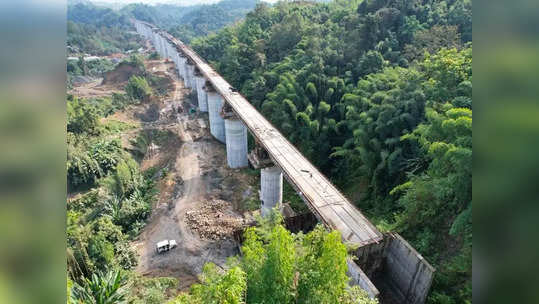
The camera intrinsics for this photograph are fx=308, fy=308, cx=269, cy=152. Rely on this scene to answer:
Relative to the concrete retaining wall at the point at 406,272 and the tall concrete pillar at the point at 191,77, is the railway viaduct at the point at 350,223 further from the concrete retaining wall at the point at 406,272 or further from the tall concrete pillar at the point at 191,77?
the tall concrete pillar at the point at 191,77

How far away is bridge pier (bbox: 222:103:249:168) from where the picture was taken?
36.2 meters

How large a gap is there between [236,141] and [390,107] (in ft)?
→ 59.5

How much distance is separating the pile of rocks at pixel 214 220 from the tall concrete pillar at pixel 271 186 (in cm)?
307

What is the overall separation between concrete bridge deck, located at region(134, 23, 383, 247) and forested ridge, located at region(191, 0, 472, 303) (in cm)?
343

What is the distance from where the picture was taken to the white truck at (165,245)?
25.1 m

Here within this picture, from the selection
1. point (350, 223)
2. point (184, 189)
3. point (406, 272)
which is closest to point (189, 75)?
point (184, 189)

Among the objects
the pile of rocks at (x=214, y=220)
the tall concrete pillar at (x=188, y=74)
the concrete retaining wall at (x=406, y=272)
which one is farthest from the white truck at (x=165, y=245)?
the tall concrete pillar at (x=188, y=74)

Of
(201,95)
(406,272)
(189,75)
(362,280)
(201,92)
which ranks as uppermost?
(189,75)

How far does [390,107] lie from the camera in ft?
85.7

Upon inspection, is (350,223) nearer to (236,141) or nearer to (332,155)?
(332,155)
